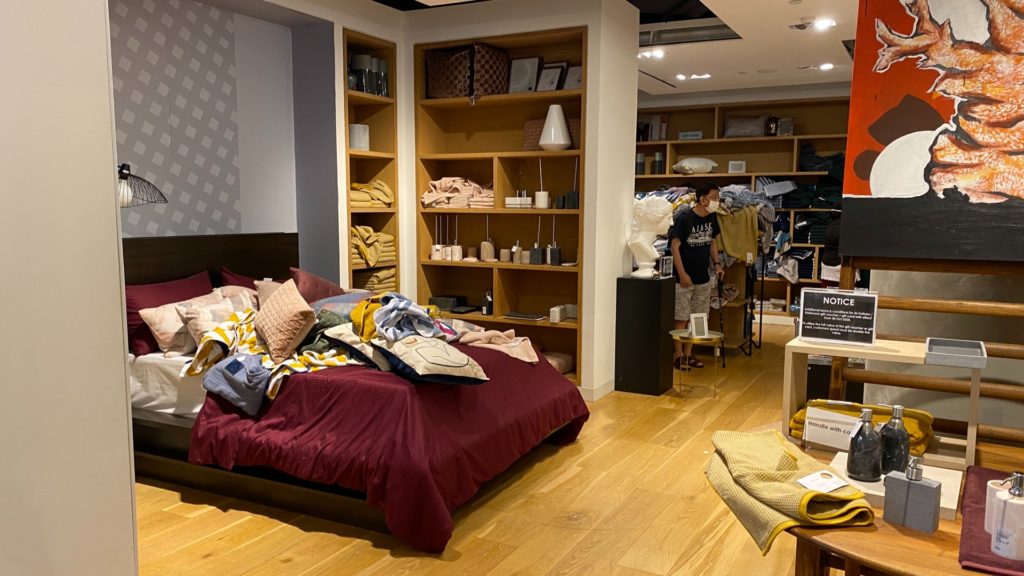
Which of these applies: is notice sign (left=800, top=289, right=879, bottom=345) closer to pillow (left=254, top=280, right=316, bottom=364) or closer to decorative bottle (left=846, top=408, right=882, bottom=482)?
decorative bottle (left=846, top=408, right=882, bottom=482)

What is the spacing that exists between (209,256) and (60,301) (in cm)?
306

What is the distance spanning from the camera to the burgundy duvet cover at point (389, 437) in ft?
9.96

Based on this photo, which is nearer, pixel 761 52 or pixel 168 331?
pixel 168 331

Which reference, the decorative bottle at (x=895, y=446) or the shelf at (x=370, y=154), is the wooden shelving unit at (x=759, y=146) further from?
the decorative bottle at (x=895, y=446)

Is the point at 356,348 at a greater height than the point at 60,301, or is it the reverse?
the point at 60,301

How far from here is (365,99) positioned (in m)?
5.39

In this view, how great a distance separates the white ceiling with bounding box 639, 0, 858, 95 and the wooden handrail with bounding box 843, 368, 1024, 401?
324 centimetres

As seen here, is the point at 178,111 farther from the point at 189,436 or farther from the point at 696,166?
the point at 696,166

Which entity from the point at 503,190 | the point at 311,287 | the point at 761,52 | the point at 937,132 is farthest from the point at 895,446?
the point at 761,52

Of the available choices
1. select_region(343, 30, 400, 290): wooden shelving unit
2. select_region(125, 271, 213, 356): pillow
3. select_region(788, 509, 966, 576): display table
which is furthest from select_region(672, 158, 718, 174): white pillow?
select_region(788, 509, 966, 576): display table

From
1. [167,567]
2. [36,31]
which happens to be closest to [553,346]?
[167,567]

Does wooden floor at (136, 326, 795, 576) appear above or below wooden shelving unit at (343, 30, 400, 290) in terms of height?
below

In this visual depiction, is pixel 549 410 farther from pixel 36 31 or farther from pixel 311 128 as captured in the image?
pixel 36 31

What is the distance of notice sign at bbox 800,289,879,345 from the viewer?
7.01 feet
